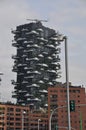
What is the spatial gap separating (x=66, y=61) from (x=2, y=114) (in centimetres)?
16741

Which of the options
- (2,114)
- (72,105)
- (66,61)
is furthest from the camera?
(2,114)

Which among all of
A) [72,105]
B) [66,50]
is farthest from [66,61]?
[72,105]

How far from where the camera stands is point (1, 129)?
655 feet

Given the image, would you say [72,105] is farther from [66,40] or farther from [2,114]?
[2,114]

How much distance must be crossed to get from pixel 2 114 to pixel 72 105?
527 feet

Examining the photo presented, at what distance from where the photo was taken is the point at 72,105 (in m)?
37.7

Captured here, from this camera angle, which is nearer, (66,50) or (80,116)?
(66,50)

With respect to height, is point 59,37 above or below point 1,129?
above

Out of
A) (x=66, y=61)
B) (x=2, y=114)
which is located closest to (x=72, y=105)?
(x=66, y=61)

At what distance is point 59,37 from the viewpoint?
3169cm

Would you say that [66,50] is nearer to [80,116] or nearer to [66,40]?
[66,40]

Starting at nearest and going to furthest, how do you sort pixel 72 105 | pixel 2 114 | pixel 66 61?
1. pixel 66 61
2. pixel 72 105
3. pixel 2 114

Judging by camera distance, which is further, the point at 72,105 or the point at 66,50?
the point at 72,105

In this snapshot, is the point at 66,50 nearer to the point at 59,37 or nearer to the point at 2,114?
the point at 59,37
